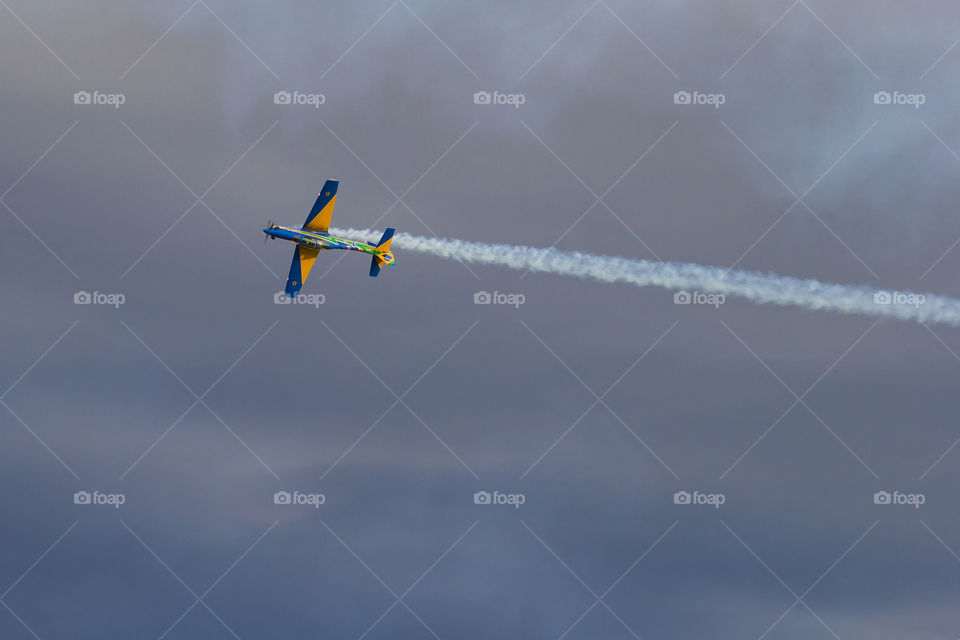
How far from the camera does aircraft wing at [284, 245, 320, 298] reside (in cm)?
7562

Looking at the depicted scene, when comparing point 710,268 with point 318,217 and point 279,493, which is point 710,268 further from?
point 279,493

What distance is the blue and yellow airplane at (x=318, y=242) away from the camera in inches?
2869

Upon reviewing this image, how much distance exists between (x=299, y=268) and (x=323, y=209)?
5410 millimetres

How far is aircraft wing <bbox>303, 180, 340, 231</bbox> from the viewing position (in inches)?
2921

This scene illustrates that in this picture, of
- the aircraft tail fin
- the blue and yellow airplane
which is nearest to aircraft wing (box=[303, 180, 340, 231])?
the blue and yellow airplane

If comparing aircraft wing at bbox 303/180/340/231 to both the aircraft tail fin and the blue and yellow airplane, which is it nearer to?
the blue and yellow airplane

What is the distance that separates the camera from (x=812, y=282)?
72250 millimetres

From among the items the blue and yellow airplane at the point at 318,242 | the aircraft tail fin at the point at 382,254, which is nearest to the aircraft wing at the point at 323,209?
the blue and yellow airplane at the point at 318,242

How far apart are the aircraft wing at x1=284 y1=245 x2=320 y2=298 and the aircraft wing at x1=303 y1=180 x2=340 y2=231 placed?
2371mm

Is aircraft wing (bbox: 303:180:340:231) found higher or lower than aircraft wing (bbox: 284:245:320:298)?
higher

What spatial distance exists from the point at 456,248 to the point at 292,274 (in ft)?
47.0

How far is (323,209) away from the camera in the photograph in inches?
2931

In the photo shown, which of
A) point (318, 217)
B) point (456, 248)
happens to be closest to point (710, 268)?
point (456, 248)

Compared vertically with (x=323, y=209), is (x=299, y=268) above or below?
below
